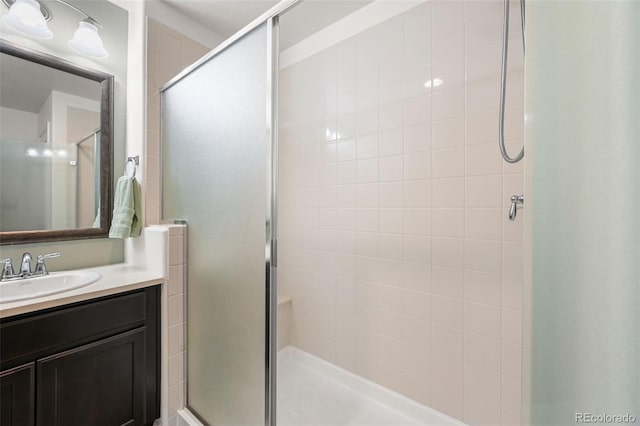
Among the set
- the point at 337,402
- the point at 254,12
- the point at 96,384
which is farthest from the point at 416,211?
the point at 96,384

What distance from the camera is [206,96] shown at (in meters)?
1.31

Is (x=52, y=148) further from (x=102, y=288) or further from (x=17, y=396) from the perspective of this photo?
(x=17, y=396)

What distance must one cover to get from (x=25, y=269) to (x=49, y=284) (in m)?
0.14

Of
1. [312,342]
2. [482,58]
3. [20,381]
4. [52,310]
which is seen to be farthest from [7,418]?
[482,58]

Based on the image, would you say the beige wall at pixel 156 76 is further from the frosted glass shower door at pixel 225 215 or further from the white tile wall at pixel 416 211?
the white tile wall at pixel 416 211

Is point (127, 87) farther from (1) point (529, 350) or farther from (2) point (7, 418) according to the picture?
(1) point (529, 350)

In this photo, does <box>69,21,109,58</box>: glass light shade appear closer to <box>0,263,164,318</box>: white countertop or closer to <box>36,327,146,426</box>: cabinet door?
<box>0,263,164,318</box>: white countertop

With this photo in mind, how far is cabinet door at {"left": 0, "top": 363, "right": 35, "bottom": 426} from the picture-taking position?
0.97 metres

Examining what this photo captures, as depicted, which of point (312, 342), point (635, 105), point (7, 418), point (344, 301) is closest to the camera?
point (635, 105)

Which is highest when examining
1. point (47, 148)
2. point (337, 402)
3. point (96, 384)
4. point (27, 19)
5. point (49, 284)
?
point (27, 19)

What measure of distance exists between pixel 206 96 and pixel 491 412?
2054mm

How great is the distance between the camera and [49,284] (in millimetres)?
1304

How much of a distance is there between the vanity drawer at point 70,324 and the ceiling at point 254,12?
1.71m

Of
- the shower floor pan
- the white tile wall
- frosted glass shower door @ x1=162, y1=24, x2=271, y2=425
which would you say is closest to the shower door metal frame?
frosted glass shower door @ x1=162, y1=24, x2=271, y2=425
